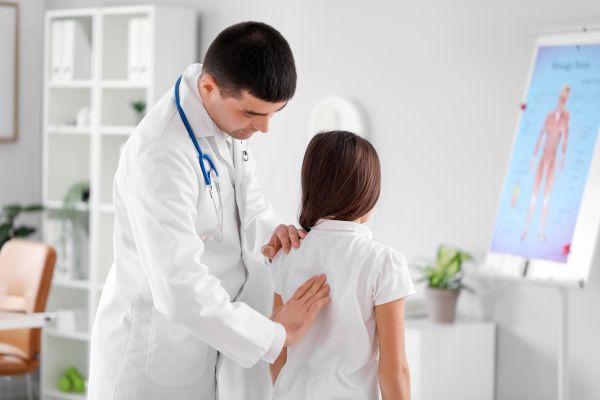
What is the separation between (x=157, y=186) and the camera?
1.84 m

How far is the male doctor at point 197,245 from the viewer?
5.96ft

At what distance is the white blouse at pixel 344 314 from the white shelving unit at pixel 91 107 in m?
2.82

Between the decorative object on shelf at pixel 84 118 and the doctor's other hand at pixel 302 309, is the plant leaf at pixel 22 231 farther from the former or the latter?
the doctor's other hand at pixel 302 309

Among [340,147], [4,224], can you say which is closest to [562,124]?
[340,147]

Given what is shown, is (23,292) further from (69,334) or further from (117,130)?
(117,130)

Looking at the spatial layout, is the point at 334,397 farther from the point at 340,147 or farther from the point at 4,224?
the point at 4,224

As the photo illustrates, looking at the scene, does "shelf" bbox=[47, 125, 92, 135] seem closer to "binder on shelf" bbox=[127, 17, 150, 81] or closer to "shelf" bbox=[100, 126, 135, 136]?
"shelf" bbox=[100, 126, 135, 136]

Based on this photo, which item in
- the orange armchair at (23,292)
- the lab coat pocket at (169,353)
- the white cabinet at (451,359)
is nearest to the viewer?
the lab coat pocket at (169,353)

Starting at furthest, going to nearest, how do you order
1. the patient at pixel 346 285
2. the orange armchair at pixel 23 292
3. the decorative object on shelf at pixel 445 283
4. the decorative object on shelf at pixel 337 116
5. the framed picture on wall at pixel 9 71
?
1. the framed picture on wall at pixel 9 71
2. the orange armchair at pixel 23 292
3. the decorative object on shelf at pixel 337 116
4. the decorative object on shelf at pixel 445 283
5. the patient at pixel 346 285

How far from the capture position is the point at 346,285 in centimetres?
193

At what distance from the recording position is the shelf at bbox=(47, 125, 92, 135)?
195 inches

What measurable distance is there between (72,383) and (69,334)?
27 cm

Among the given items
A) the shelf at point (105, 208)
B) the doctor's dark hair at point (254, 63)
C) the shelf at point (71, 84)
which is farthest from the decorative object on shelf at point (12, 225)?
the doctor's dark hair at point (254, 63)

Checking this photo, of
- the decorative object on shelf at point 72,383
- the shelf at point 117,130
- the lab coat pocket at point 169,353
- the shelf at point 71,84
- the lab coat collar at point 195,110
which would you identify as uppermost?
the lab coat collar at point 195,110
